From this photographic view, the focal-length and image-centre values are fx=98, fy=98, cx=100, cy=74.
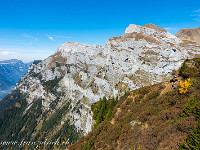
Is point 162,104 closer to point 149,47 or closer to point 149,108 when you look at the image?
point 149,108

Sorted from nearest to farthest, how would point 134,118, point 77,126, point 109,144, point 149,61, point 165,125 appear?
point 165,125
point 109,144
point 134,118
point 149,61
point 77,126

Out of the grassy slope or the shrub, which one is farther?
the shrub

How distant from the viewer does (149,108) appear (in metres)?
25.6

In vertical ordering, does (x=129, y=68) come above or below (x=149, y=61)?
below

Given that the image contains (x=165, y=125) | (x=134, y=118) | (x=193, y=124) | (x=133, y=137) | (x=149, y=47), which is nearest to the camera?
(x=193, y=124)

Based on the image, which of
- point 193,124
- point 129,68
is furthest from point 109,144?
point 129,68

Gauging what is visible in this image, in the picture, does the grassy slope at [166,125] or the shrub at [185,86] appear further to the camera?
the shrub at [185,86]

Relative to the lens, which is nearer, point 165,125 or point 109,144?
point 165,125

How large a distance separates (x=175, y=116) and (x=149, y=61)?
155 meters

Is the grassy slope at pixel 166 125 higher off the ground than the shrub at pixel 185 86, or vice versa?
the shrub at pixel 185 86

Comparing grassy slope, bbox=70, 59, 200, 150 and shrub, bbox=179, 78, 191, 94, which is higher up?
shrub, bbox=179, 78, 191, 94

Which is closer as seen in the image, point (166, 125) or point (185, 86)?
point (166, 125)

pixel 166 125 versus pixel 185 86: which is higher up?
pixel 185 86

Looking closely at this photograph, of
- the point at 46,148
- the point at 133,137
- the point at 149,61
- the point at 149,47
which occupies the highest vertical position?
the point at 149,47
